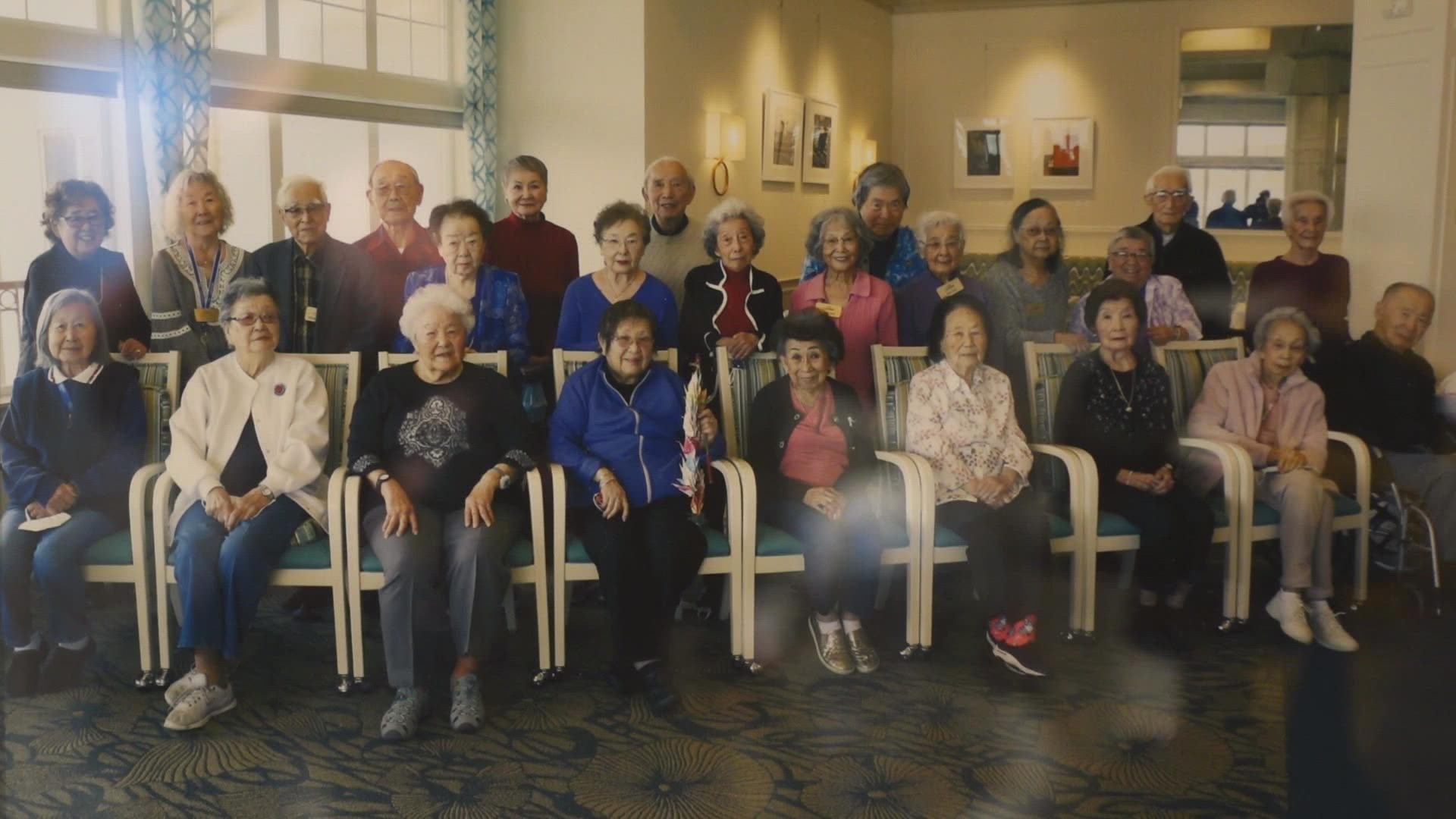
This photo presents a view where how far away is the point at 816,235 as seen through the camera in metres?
4.82

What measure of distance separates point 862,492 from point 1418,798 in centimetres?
181

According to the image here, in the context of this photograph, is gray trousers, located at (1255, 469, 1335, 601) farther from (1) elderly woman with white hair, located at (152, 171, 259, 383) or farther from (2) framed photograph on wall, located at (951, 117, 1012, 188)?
(2) framed photograph on wall, located at (951, 117, 1012, 188)

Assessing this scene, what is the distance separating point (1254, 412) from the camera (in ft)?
15.6

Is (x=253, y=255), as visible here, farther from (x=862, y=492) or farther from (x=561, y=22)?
(x=561, y=22)

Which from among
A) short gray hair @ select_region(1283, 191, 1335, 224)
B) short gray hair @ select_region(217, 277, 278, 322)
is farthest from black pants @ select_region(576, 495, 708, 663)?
short gray hair @ select_region(1283, 191, 1335, 224)

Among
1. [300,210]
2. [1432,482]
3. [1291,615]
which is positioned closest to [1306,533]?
[1291,615]

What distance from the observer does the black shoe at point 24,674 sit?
388cm

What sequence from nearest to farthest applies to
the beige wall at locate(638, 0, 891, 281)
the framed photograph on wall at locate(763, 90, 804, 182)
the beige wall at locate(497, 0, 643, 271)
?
the beige wall at locate(497, 0, 643, 271), the beige wall at locate(638, 0, 891, 281), the framed photograph on wall at locate(763, 90, 804, 182)

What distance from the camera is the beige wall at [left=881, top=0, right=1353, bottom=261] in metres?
10.6

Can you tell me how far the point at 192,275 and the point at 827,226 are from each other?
2.27 metres

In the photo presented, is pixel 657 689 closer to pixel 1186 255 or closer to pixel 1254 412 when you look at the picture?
pixel 1254 412

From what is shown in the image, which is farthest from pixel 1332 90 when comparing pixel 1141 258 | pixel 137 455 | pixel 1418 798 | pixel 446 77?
pixel 137 455

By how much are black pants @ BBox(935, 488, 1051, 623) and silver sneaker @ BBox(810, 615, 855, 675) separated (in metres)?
0.49

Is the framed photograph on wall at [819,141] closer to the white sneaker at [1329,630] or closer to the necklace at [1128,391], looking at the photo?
the necklace at [1128,391]
